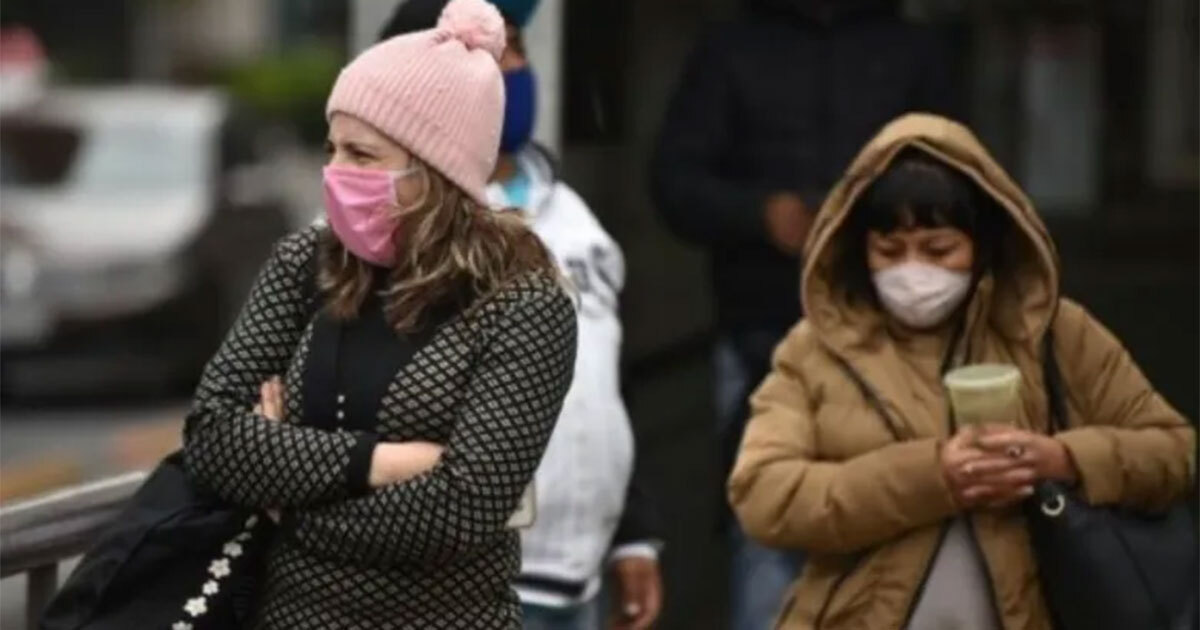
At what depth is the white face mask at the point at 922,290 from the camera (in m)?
5.02

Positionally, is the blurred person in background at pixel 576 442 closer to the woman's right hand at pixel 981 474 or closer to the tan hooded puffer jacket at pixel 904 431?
the tan hooded puffer jacket at pixel 904 431

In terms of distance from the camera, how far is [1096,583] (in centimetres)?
488

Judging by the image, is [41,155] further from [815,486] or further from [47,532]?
[815,486]

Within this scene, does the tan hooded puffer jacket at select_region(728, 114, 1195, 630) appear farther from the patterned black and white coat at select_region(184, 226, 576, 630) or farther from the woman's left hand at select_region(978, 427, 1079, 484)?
the patterned black and white coat at select_region(184, 226, 576, 630)

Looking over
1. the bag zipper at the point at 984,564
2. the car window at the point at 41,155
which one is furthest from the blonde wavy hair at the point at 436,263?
the car window at the point at 41,155

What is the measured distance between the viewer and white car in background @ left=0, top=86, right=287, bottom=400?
57.0ft

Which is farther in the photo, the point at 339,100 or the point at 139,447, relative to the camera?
the point at 139,447

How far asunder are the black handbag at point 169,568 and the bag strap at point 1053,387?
1.37m

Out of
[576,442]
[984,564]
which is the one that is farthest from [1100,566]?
[576,442]

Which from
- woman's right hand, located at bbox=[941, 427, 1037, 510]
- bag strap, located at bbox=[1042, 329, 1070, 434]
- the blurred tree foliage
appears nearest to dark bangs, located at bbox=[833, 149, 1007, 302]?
bag strap, located at bbox=[1042, 329, 1070, 434]

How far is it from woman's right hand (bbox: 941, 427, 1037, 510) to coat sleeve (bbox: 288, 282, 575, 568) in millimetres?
783

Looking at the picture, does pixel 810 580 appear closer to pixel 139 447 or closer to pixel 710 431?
pixel 710 431

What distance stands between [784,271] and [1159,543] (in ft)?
6.27

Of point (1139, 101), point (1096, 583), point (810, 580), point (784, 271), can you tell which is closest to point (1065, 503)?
point (1096, 583)
